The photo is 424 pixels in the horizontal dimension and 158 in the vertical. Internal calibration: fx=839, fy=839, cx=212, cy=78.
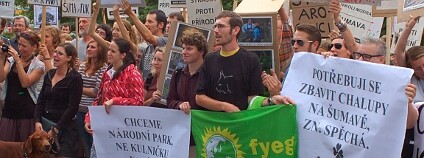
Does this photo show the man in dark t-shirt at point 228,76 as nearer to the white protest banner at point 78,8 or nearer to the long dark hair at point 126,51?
the long dark hair at point 126,51

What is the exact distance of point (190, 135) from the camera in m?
7.14

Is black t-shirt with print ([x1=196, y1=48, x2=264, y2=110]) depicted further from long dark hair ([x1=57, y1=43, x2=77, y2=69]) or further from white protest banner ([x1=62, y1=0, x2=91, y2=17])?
white protest banner ([x1=62, y1=0, x2=91, y2=17])

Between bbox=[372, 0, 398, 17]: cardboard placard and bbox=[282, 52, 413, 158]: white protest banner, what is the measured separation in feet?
9.81

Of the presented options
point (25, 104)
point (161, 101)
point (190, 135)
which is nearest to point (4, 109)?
point (25, 104)

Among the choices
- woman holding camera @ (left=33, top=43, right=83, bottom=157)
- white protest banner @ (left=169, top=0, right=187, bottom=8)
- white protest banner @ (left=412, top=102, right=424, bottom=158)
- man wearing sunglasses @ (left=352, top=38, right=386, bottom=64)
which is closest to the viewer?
white protest banner @ (left=412, top=102, right=424, bottom=158)

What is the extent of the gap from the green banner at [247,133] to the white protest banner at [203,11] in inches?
86.1

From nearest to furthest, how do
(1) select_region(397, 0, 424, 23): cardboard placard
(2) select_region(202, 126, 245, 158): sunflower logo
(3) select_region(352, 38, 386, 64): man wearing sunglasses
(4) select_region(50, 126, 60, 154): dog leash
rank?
(3) select_region(352, 38, 386, 64): man wearing sunglasses, (2) select_region(202, 126, 245, 158): sunflower logo, (1) select_region(397, 0, 424, 23): cardboard placard, (4) select_region(50, 126, 60, 154): dog leash

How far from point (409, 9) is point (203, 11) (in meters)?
2.54

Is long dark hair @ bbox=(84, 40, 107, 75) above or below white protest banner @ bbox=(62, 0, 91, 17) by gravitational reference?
below

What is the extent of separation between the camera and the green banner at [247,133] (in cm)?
602

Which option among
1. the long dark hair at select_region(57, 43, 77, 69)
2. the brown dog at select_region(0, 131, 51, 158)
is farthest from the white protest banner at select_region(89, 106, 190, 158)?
the long dark hair at select_region(57, 43, 77, 69)

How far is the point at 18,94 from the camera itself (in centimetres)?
956

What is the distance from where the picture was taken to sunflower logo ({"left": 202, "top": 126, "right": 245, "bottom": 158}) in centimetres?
645

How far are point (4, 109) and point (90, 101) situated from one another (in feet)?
3.37
